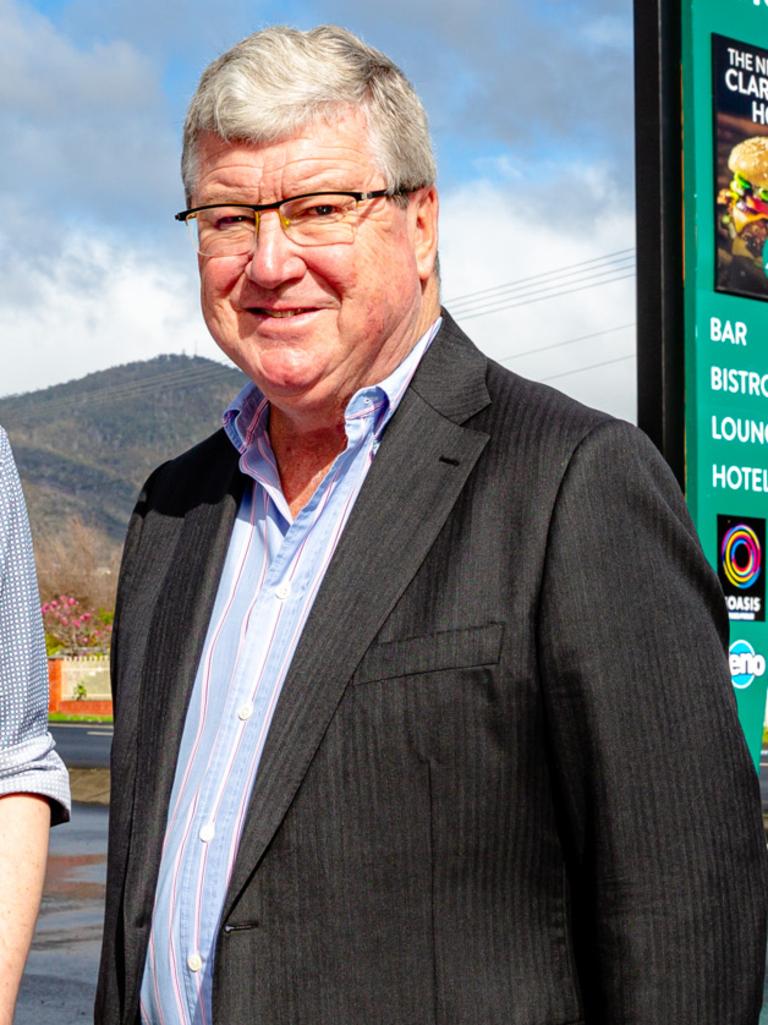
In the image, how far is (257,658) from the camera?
2.41 m

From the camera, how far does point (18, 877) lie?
1847 millimetres

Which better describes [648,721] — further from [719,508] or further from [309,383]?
[719,508]

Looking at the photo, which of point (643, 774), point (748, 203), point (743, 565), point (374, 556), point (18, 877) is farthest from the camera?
point (743, 565)

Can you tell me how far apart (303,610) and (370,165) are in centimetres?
72

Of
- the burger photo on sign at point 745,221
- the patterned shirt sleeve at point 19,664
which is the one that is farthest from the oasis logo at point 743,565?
the patterned shirt sleeve at point 19,664

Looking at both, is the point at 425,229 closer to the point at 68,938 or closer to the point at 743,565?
the point at 743,565

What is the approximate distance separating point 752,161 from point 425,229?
3332 mm

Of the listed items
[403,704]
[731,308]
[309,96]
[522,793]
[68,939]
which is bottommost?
[68,939]

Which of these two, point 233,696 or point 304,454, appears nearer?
point 233,696

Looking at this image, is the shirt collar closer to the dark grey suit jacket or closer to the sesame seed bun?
the dark grey suit jacket

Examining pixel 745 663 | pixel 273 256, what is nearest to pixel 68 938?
pixel 745 663

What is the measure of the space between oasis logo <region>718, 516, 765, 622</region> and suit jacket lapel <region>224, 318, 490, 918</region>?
3.22m

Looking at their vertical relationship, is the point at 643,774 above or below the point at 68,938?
above

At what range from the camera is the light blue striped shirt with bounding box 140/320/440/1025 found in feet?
7.59
